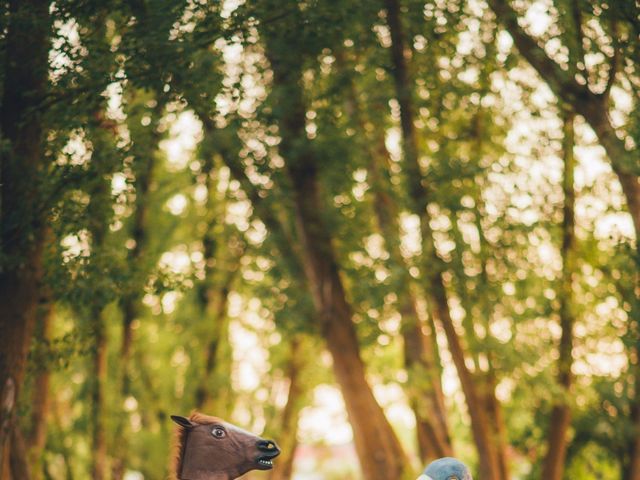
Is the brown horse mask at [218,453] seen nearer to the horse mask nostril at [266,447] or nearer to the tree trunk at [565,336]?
the horse mask nostril at [266,447]

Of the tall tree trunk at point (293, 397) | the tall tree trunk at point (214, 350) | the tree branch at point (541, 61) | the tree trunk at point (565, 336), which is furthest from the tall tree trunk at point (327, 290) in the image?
the tall tree trunk at point (293, 397)

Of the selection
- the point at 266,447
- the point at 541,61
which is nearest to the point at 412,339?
the point at 541,61

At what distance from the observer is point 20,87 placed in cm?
957

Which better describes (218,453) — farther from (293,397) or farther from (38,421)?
(293,397)

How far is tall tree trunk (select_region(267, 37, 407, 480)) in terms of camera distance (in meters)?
12.6

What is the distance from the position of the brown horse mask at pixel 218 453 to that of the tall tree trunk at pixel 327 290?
6006 mm

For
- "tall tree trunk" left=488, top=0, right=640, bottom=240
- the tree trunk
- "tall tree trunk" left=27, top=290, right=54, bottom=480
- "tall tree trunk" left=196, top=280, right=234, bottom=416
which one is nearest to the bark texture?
"tall tree trunk" left=488, top=0, right=640, bottom=240

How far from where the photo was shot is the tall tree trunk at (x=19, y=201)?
29.9 ft

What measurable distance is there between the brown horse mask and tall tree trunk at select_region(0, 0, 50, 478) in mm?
3029

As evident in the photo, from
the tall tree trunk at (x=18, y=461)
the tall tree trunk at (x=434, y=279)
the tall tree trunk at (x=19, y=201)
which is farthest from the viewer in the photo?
the tall tree trunk at (x=434, y=279)

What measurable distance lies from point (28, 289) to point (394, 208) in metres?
6.34

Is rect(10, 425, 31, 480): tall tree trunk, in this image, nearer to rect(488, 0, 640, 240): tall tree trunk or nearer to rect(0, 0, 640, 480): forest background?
rect(0, 0, 640, 480): forest background

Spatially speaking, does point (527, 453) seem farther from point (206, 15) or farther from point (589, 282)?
point (206, 15)

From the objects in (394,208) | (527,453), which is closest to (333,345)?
(394,208)
